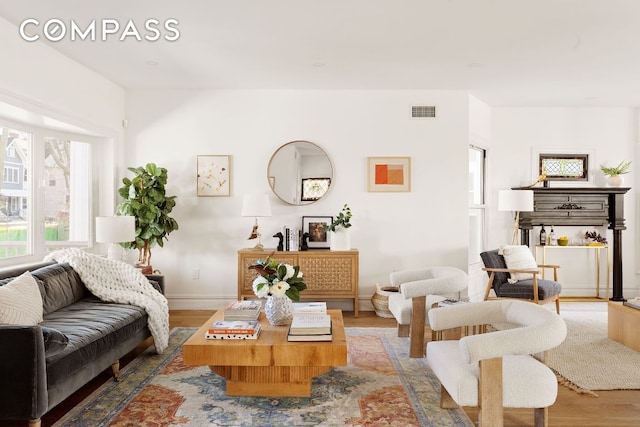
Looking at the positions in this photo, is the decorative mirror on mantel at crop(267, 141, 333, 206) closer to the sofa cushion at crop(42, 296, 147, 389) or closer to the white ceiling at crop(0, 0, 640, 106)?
the white ceiling at crop(0, 0, 640, 106)

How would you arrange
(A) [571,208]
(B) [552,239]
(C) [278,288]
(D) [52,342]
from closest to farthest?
(D) [52,342] < (C) [278,288] < (A) [571,208] < (B) [552,239]

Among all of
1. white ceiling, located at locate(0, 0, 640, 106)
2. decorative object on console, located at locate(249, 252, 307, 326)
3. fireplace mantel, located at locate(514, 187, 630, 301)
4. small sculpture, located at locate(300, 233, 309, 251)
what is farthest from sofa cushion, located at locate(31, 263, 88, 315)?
fireplace mantel, located at locate(514, 187, 630, 301)

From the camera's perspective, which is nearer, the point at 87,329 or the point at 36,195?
the point at 87,329

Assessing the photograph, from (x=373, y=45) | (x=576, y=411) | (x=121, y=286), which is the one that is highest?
(x=373, y=45)

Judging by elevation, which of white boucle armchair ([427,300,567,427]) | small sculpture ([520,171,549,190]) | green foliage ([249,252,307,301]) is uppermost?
small sculpture ([520,171,549,190])

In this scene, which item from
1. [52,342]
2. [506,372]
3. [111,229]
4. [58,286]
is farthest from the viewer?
[111,229]

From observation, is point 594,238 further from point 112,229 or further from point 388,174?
point 112,229

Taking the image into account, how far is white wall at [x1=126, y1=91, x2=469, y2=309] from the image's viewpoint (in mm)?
5512

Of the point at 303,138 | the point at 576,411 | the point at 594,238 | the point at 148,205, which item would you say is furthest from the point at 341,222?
the point at 594,238

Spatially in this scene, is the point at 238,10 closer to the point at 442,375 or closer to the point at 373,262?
the point at 442,375

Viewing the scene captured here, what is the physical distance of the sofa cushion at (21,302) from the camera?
105 inches

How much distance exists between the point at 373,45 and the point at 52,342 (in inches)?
129

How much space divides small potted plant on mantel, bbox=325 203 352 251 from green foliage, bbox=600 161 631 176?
3.68 m

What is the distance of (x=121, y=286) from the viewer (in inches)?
152
